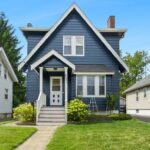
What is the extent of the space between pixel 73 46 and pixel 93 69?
10.6ft

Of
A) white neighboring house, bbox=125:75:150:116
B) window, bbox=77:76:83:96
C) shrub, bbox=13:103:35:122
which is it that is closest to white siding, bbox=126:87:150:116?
white neighboring house, bbox=125:75:150:116

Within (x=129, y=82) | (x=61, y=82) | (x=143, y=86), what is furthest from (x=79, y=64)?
(x=129, y=82)

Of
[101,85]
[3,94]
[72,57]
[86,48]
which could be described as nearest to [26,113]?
[101,85]

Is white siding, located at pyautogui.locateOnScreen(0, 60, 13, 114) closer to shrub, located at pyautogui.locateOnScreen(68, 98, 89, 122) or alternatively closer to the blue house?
the blue house

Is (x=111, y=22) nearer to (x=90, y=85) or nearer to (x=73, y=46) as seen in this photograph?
(x=73, y=46)

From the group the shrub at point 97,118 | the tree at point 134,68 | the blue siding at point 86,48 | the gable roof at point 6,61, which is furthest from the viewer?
the tree at point 134,68

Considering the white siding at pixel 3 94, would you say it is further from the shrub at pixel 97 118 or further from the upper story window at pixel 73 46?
the shrub at pixel 97 118

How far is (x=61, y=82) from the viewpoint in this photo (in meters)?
30.3

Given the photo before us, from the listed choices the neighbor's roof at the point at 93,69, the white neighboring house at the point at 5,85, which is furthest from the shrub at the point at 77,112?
the white neighboring house at the point at 5,85

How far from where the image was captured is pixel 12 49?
202 feet

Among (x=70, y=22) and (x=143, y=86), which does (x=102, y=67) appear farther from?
(x=143, y=86)

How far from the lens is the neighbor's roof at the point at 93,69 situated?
2803cm

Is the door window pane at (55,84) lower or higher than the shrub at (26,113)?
higher

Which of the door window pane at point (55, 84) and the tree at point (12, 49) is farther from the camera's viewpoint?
the tree at point (12, 49)
